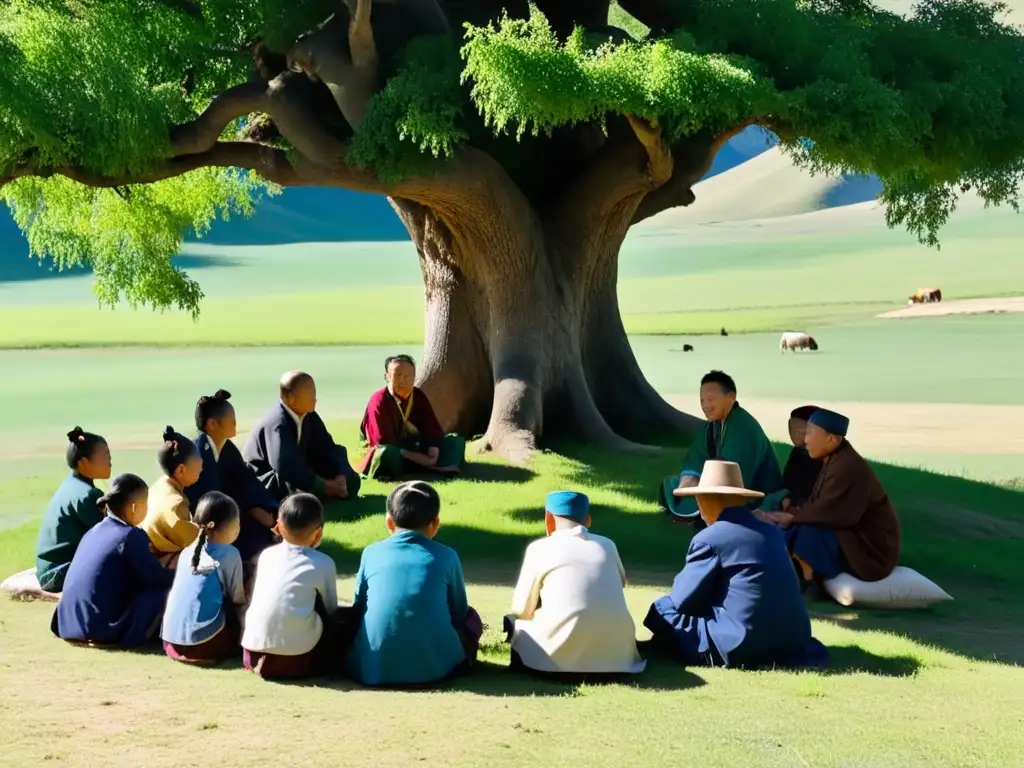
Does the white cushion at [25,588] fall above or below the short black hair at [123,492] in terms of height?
below

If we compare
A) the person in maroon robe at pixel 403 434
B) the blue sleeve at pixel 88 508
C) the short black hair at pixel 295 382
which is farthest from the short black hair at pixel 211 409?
the person in maroon robe at pixel 403 434

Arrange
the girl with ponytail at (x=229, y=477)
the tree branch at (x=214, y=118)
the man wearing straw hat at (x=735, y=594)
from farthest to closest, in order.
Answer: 1. the tree branch at (x=214, y=118)
2. the girl with ponytail at (x=229, y=477)
3. the man wearing straw hat at (x=735, y=594)

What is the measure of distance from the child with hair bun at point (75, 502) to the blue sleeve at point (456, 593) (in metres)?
2.30

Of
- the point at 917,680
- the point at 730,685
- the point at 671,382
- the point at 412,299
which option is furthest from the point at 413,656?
the point at 412,299

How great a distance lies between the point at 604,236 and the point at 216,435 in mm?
6351

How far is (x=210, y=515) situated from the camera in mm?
6602

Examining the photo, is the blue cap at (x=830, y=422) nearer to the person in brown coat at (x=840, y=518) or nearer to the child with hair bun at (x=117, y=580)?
the person in brown coat at (x=840, y=518)

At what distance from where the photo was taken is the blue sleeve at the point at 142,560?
6840 mm

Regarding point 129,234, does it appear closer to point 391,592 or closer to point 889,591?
point 889,591

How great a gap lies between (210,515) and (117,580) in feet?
2.25

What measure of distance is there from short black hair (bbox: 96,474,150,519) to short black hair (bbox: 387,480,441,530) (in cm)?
140

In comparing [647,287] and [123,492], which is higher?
[647,287]

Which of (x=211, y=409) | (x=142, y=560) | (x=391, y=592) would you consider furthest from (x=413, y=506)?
(x=211, y=409)

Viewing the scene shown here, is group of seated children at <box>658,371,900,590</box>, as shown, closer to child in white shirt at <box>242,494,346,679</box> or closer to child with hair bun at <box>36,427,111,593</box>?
child in white shirt at <box>242,494,346,679</box>
